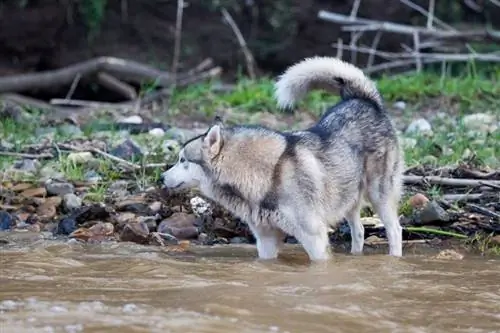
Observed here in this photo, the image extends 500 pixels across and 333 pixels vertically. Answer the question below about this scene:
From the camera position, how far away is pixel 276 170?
264 inches

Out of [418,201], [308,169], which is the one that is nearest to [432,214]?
[418,201]

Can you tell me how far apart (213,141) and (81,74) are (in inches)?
243

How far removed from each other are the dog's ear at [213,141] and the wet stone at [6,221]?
1982 millimetres

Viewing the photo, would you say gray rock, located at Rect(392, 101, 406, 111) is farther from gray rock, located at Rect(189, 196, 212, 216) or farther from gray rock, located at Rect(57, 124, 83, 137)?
gray rock, located at Rect(189, 196, 212, 216)

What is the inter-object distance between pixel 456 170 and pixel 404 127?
2.62 m

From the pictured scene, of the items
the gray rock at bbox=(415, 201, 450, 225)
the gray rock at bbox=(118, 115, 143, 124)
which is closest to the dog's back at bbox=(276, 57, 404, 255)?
the gray rock at bbox=(415, 201, 450, 225)

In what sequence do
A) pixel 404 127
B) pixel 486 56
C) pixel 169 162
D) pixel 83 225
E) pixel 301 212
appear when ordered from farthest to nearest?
pixel 486 56, pixel 404 127, pixel 169 162, pixel 83 225, pixel 301 212

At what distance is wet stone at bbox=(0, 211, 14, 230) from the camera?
7.93 metres

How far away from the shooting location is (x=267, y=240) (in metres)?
6.82

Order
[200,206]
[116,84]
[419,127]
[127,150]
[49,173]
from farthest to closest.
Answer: [116,84] → [419,127] → [127,150] → [49,173] → [200,206]

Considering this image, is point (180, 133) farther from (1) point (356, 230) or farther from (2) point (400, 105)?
(1) point (356, 230)

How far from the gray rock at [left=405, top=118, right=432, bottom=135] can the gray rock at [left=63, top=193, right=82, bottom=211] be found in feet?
12.0

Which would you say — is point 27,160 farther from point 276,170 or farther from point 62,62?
point 62,62

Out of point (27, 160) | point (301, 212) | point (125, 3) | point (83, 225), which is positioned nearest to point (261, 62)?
point (125, 3)
